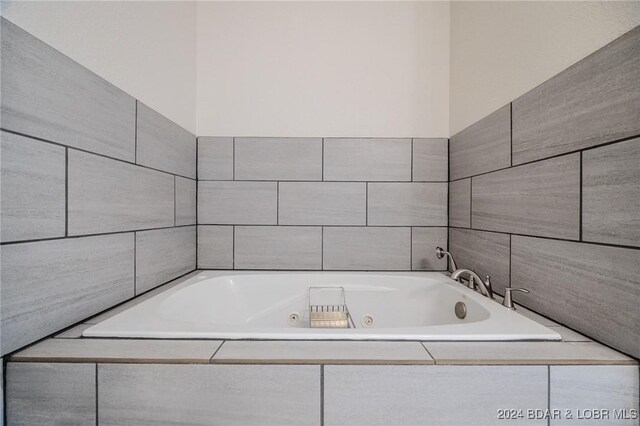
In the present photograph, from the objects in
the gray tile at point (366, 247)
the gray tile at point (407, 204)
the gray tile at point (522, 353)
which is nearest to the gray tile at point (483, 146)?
the gray tile at point (407, 204)

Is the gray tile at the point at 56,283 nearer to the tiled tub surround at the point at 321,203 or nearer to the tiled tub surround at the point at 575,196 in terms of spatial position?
the tiled tub surround at the point at 321,203

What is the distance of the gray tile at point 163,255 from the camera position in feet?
3.51

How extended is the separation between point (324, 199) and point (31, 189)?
1084 millimetres

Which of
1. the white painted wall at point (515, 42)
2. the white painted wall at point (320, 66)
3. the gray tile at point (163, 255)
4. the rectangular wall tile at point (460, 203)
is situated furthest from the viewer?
the white painted wall at point (320, 66)

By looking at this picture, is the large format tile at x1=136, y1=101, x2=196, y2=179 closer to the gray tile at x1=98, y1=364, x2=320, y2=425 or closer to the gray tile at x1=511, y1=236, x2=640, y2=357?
the gray tile at x1=98, y1=364, x2=320, y2=425

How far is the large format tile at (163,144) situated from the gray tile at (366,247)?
0.76 meters

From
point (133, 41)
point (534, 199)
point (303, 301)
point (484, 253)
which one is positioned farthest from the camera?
point (303, 301)

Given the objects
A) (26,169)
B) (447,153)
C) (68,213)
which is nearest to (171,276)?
(68,213)

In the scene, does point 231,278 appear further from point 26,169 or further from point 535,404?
point 535,404

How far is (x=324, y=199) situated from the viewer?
4.92 ft

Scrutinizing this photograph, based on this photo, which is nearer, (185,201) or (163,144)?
(163,144)

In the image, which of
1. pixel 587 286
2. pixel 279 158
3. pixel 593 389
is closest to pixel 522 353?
pixel 593 389

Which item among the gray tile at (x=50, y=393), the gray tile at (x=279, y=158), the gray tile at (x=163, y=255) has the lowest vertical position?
the gray tile at (x=50, y=393)

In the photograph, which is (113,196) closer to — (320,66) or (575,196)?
(320,66)
